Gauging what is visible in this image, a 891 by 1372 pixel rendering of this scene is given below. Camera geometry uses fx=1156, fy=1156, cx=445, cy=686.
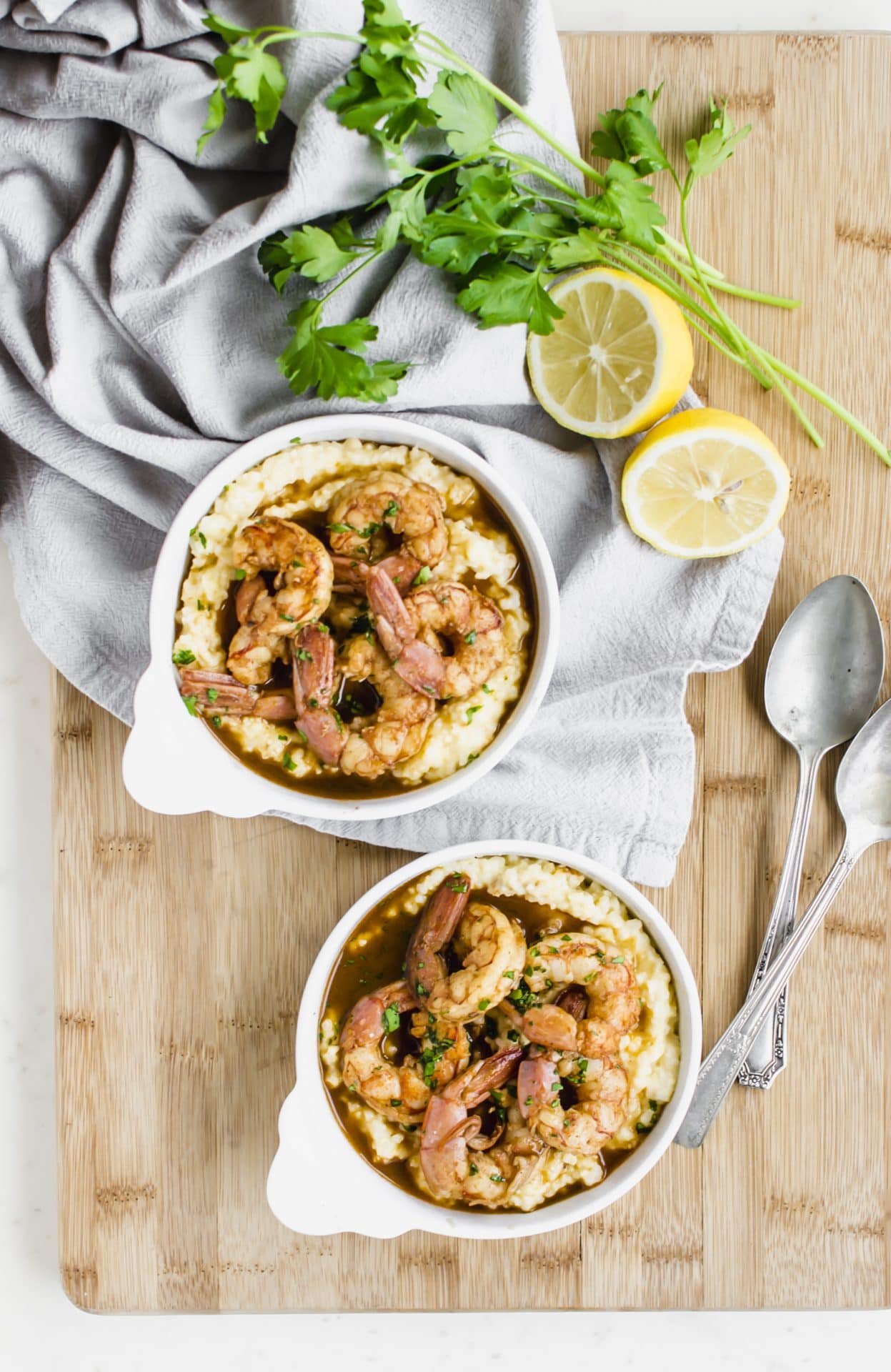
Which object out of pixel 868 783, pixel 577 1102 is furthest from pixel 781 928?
pixel 577 1102

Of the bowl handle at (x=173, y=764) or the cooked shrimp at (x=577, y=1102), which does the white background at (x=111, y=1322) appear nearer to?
the bowl handle at (x=173, y=764)

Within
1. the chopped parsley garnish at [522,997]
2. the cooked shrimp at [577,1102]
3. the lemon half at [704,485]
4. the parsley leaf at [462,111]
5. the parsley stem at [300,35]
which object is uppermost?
the parsley stem at [300,35]

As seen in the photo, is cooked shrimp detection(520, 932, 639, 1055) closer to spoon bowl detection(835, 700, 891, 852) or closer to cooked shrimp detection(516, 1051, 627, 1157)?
cooked shrimp detection(516, 1051, 627, 1157)

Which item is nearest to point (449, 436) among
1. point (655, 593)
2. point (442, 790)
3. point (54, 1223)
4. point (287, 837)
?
point (655, 593)

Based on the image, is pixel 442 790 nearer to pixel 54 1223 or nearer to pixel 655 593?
pixel 655 593

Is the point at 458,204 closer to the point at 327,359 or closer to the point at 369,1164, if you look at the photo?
the point at 327,359

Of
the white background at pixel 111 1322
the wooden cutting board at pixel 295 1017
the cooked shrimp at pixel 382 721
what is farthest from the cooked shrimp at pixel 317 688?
the white background at pixel 111 1322
